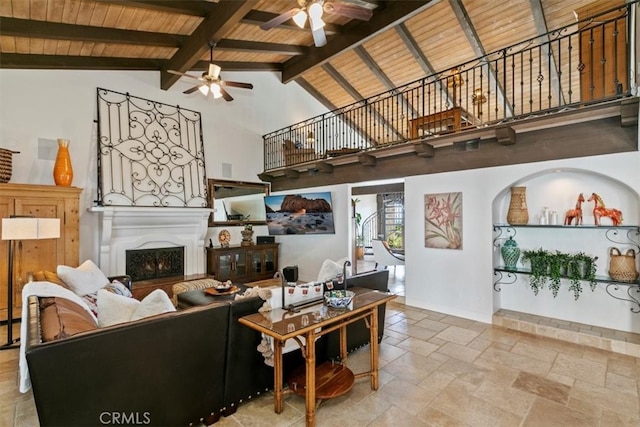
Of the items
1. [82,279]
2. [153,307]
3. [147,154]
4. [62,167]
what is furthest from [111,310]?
[147,154]

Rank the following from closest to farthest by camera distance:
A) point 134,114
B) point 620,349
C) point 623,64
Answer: point 620,349 < point 623,64 < point 134,114

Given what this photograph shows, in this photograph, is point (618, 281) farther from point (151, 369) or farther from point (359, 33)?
point (359, 33)

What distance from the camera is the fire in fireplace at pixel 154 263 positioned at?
18.0ft

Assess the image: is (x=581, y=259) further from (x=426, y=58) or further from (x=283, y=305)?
(x=426, y=58)

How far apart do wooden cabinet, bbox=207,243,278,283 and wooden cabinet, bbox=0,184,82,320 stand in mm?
2332

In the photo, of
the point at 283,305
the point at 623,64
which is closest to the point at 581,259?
the point at 623,64

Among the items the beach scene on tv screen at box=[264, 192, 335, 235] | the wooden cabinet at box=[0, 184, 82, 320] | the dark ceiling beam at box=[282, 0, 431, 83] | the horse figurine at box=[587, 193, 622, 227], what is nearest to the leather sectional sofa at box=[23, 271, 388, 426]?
the wooden cabinet at box=[0, 184, 82, 320]

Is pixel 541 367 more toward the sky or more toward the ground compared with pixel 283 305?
more toward the ground

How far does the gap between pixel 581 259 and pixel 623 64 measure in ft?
8.10

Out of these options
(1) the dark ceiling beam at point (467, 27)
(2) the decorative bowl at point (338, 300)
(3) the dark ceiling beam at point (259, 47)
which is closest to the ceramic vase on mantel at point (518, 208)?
(1) the dark ceiling beam at point (467, 27)

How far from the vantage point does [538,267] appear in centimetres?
404

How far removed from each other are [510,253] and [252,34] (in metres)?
5.48

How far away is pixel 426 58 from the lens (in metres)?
6.41

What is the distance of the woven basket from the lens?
349cm
